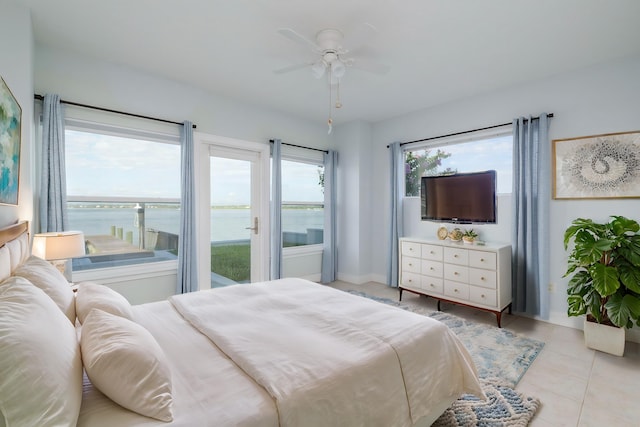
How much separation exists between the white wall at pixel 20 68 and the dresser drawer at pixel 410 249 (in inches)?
149

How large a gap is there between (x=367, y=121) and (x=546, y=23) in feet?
9.14

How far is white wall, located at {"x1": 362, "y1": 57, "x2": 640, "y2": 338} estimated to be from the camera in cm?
287

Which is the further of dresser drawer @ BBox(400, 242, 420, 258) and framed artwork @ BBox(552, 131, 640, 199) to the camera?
dresser drawer @ BBox(400, 242, 420, 258)

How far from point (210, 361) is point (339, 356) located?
57 cm

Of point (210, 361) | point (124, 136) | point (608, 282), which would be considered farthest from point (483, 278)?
point (124, 136)

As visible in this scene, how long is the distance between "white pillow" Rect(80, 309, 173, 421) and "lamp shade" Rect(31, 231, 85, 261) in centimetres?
153

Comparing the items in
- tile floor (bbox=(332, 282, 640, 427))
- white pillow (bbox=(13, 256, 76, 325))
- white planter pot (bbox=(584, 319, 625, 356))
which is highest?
white pillow (bbox=(13, 256, 76, 325))

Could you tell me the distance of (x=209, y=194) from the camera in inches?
153

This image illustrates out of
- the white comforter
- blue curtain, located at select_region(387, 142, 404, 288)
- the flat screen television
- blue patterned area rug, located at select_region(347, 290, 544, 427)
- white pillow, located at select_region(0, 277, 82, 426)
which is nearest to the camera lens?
A: white pillow, located at select_region(0, 277, 82, 426)

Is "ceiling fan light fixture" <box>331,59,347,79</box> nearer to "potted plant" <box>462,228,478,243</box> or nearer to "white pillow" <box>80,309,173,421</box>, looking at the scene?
"white pillow" <box>80,309,173,421</box>

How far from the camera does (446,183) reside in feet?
13.0

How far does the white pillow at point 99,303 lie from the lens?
1422 millimetres

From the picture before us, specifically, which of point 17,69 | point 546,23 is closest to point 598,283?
point 546,23

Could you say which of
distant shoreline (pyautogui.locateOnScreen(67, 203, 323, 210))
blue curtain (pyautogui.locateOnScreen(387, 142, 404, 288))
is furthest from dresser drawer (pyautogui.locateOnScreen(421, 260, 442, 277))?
distant shoreline (pyautogui.locateOnScreen(67, 203, 323, 210))
